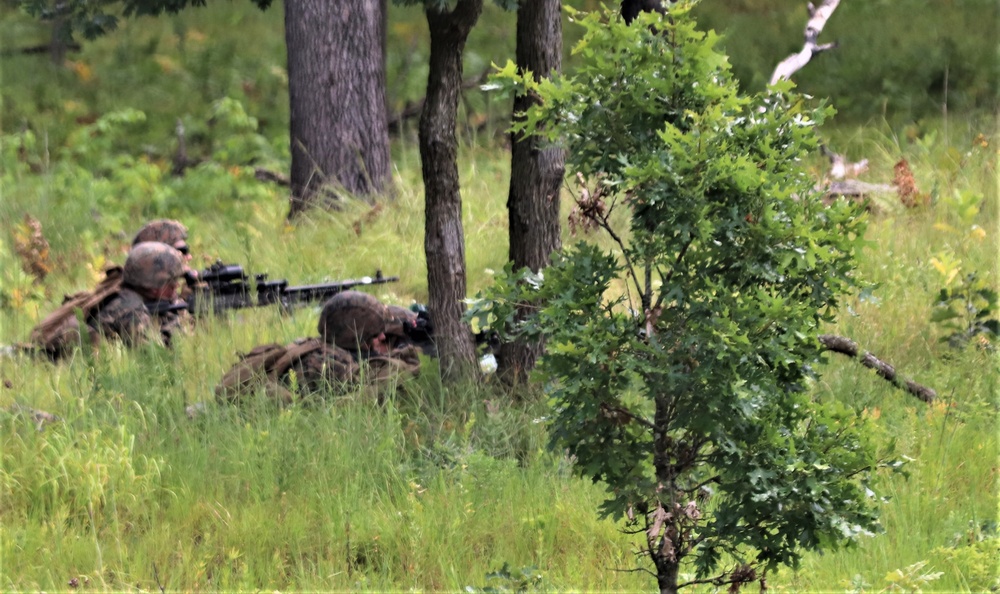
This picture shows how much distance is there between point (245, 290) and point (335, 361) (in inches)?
72.8

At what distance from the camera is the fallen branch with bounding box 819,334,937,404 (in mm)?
5652

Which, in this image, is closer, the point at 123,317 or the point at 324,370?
the point at 324,370

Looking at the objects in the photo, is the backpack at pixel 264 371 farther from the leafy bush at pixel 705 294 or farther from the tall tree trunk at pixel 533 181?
the leafy bush at pixel 705 294

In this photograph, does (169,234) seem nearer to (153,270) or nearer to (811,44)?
(153,270)

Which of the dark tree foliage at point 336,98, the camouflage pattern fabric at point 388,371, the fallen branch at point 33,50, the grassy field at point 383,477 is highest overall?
the fallen branch at point 33,50

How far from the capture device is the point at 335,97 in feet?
34.2

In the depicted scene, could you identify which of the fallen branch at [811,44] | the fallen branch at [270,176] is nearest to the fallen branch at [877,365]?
the fallen branch at [811,44]

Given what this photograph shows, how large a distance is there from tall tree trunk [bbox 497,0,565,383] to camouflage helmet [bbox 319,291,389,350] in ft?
2.42

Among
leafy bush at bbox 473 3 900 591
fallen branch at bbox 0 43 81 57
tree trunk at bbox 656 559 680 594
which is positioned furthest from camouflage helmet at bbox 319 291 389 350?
fallen branch at bbox 0 43 81 57

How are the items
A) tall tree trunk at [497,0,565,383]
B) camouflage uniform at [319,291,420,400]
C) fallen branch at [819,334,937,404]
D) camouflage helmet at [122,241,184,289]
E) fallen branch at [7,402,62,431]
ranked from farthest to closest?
1. camouflage helmet at [122,241,184,289]
2. camouflage uniform at [319,291,420,400]
3. tall tree trunk at [497,0,565,383]
4. fallen branch at [819,334,937,404]
5. fallen branch at [7,402,62,431]

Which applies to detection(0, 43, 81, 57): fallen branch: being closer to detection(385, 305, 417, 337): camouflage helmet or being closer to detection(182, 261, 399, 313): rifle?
detection(182, 261, 399, 313): rifle

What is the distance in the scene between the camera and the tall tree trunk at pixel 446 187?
19.1 ft

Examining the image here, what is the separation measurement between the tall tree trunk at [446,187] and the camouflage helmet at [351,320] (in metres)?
0.40

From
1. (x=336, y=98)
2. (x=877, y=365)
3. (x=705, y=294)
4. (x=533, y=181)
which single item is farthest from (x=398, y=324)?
(x=336, y=98)
